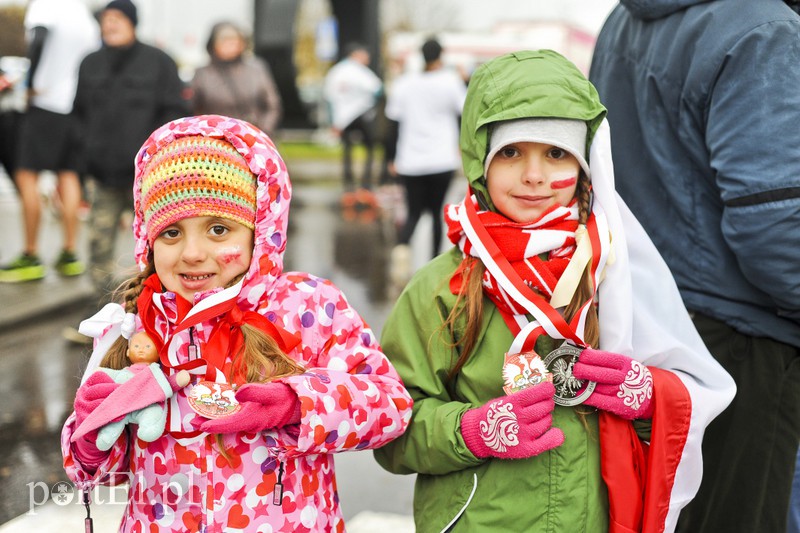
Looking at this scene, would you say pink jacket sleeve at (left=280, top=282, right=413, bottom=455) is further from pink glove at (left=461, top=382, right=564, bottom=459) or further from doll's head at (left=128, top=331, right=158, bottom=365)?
doll's head at (left=128, top=331, right=158, bottom=365)

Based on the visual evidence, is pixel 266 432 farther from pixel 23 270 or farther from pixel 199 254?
pixel 23 270

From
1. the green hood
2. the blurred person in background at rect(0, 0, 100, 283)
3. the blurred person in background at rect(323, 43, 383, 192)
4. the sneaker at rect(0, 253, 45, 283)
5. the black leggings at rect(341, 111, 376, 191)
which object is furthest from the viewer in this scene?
the black leggings at rect(341, 111, 376, 191)

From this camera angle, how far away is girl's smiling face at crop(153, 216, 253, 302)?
223 cm

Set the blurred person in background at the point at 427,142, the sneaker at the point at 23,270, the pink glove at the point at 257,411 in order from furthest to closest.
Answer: the blurred person in background at the point at 427,142 → the sneaker at the point at 23,270 → the pink glove at the point at 257,411

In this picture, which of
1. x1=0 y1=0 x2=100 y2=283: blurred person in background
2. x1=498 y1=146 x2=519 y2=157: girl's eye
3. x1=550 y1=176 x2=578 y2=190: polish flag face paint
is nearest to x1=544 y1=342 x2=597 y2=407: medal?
x1=550 y1=176 x2=578 y2=190: polish flag face paint

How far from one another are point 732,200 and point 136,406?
1546 mm

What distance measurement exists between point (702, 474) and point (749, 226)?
675 mm

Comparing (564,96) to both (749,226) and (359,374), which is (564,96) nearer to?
(749,226)

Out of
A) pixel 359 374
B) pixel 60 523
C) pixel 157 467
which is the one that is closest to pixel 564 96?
pixel 359 374

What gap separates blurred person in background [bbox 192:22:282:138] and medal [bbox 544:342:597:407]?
7.03 meters

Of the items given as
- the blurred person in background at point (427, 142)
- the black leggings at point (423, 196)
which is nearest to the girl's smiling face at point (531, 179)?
the blurred person in background at point (427, 142)

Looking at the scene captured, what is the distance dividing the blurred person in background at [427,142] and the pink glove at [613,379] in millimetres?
6105

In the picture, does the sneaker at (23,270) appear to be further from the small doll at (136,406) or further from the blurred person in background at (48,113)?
the small doll at (136,406)

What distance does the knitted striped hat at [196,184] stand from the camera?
221 cm
